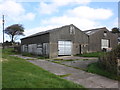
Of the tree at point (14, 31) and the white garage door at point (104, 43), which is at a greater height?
the tree at point (14, 31)

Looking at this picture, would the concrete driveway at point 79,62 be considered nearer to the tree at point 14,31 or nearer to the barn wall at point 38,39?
the barn wall at point 38,39

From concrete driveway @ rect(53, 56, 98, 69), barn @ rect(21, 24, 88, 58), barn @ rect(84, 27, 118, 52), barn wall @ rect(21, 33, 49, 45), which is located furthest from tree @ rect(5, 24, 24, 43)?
concrete driveway @ rect(53, 56, 98, 69)

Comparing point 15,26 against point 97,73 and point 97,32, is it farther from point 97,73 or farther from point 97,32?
point 97,73

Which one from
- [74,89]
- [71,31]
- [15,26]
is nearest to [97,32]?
[71,31]

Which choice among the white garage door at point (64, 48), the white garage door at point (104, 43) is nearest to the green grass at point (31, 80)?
the white garage door at point (64, 48)

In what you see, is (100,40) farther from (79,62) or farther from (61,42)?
(79,62)

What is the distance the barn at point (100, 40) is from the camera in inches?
901

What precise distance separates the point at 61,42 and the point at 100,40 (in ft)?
28.4

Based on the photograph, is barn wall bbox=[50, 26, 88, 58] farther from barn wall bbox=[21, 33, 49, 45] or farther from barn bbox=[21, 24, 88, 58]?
barn wall bbox=[21, 33, 49, 45]

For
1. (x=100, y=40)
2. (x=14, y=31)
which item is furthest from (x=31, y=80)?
(x=14, y=31)

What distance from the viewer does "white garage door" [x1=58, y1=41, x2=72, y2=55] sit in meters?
19.2

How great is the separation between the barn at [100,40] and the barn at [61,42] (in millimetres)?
1465

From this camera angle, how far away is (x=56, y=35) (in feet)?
61.6

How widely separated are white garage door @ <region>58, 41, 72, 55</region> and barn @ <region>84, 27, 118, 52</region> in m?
4.39
